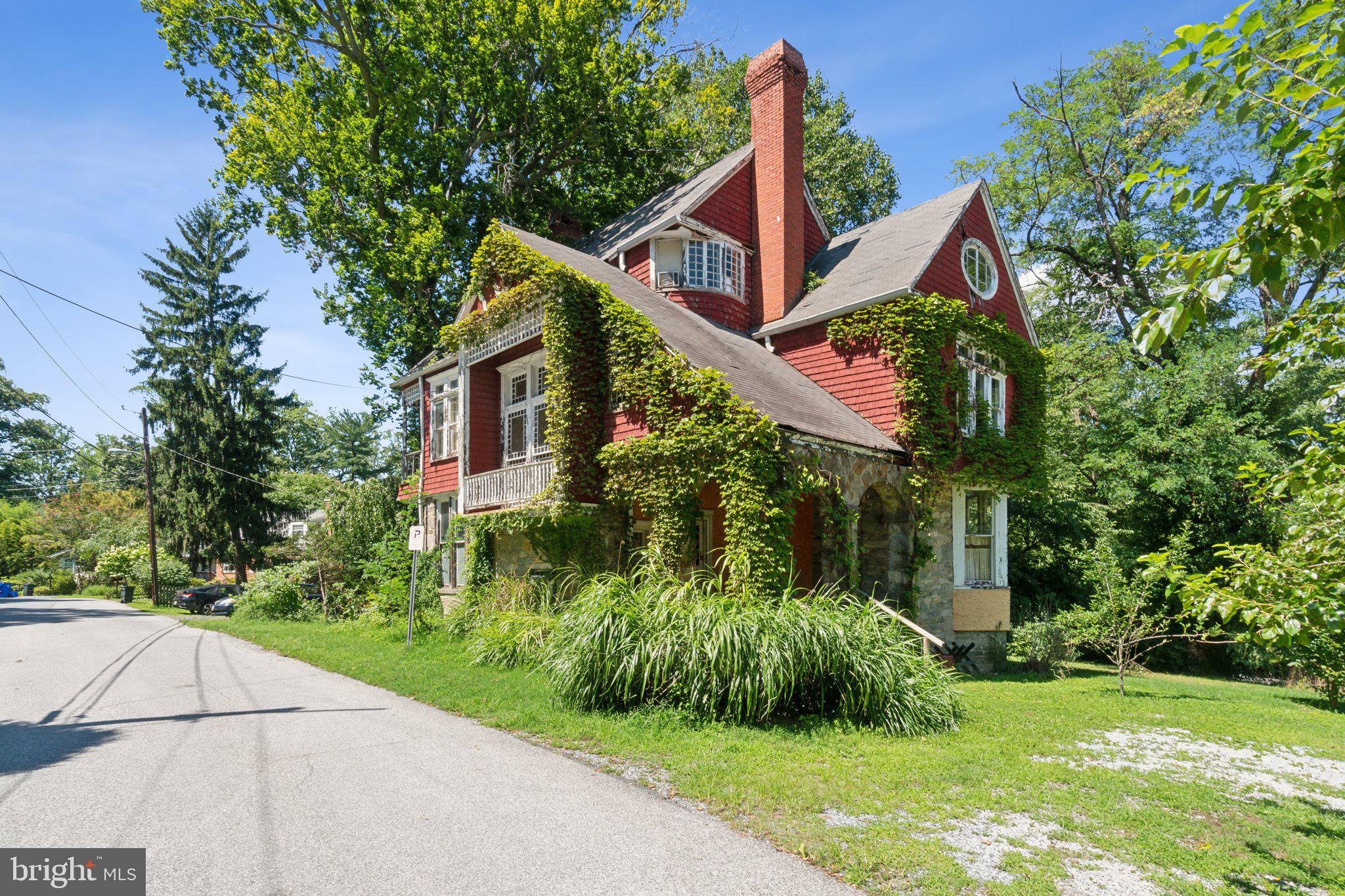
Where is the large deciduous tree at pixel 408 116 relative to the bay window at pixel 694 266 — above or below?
above

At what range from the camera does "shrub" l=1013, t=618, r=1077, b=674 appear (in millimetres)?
15844

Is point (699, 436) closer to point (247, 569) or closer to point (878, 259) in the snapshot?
point (878, 259)

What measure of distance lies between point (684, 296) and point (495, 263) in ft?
15.0

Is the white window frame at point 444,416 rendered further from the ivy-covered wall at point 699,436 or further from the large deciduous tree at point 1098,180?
the large deciduous tree at point 1098,180

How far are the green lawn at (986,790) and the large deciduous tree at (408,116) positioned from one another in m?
18.2

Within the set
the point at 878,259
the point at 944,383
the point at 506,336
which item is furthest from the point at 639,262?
the point at 944,383

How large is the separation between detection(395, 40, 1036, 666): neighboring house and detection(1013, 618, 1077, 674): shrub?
49 centimetres

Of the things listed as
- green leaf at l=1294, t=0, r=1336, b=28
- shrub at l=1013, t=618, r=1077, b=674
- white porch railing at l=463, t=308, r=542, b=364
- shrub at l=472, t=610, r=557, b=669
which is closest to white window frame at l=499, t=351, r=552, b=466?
white porch railing at l=463, t=308, r=542, b=364

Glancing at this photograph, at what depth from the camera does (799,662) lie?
320 inches

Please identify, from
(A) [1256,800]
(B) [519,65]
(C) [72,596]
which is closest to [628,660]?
A: (A) [1256,800]

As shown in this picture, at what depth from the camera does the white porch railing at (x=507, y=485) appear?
1511cm

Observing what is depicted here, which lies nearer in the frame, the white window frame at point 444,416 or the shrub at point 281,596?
the white window frame at point 444,416

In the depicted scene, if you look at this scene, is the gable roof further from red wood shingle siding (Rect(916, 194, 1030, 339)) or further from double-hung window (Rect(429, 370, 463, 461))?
double-hung window (Rect(429, 370, 463, 461))

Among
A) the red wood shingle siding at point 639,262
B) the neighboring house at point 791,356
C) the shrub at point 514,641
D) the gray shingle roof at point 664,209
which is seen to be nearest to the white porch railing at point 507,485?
the neighboring house at point 791,356
